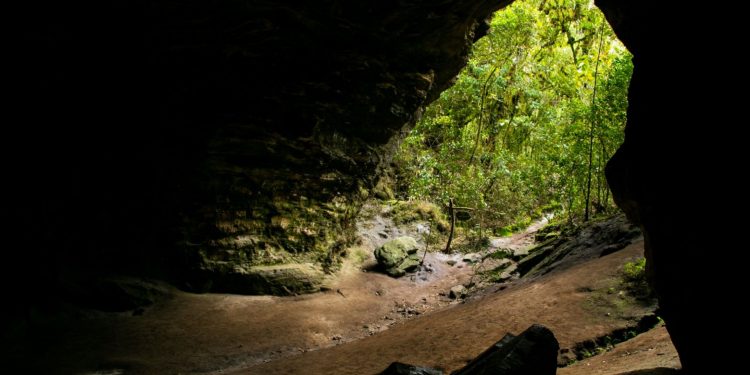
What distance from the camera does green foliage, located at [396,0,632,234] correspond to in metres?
14.7

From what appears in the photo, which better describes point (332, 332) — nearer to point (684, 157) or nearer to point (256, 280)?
point (256, 280)

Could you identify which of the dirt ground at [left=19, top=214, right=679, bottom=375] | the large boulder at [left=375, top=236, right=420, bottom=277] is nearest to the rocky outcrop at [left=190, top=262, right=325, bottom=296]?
the dirt ground at [left=19, top=214, right=679, bottom=375]

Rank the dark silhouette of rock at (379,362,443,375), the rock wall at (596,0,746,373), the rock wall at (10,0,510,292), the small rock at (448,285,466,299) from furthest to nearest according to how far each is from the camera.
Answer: the small rock at (448,285,466,299) < the rock wall at (10,0,510,292) < the dark silhouette of rock at (379,362,443,375) < the rock wall at (596,0,746,373)

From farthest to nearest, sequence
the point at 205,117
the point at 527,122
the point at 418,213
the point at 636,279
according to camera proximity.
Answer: the point at 527,122 → the point at 418,213 → the point at 205,117 → the point at 636,279

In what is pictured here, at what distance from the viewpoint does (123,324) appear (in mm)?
10562

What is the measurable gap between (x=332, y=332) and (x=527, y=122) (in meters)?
16.5

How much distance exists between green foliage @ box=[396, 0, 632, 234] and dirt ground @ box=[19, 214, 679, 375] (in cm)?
532

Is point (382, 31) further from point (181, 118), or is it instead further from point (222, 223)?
point (222, 223)

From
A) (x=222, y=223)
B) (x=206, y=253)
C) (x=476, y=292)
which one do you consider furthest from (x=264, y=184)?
(x=476, y=292)

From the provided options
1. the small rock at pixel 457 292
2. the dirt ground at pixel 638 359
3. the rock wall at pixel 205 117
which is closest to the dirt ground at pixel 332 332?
the dirt ground at pixel 638 359

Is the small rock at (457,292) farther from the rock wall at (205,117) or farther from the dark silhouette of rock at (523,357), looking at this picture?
the dark silhouette of rock at (523,357)

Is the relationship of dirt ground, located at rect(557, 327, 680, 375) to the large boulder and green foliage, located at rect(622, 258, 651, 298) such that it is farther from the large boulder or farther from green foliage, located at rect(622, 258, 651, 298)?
the large boulder

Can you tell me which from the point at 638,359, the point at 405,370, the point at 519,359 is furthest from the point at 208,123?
the point at 638,359

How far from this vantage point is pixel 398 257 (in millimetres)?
17016
